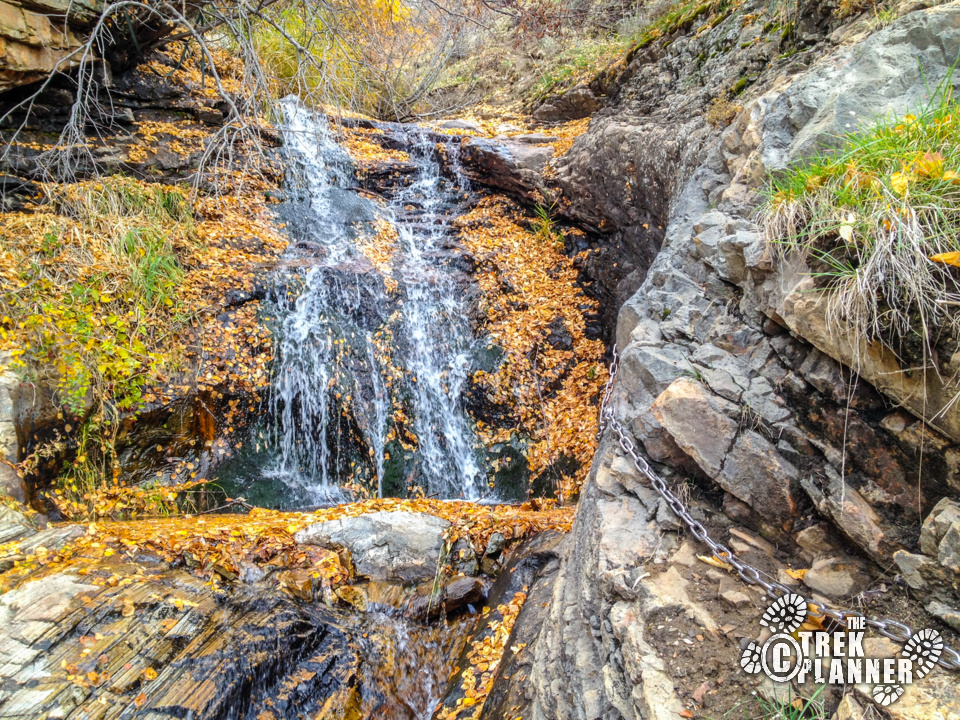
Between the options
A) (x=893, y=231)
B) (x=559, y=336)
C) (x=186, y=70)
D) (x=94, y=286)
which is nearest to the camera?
(x=893, y=231)

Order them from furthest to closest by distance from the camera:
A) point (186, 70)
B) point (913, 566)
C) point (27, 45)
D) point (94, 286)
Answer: point (186, 70) < point (27, 45) < point (94, 286) < point (913, 566)

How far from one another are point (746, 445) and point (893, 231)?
1184 millimetres

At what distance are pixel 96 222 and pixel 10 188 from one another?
5.11 feet

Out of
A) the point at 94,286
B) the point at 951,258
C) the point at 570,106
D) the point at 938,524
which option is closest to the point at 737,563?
the point at 938,524

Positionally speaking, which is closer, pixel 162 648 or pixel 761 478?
pixel 761 478

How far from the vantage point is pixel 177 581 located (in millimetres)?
3676

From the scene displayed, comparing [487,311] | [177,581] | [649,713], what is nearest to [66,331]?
[177,581]

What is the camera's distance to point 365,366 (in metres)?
6.59

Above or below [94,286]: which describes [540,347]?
below

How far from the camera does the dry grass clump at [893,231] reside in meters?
1.91

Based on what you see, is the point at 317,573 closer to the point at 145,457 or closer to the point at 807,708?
the point at 145,457

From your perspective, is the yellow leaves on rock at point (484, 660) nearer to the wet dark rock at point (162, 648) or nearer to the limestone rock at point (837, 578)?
the wet dark rock at point (162, 648)

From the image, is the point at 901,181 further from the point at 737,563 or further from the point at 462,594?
the point at 462,594

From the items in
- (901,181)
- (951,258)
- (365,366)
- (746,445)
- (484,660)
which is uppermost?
(901,181)
